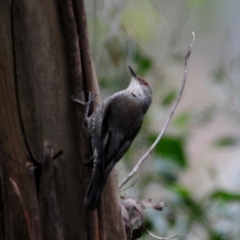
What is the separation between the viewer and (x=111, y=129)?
4.76ft

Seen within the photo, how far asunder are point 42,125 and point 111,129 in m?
0.33

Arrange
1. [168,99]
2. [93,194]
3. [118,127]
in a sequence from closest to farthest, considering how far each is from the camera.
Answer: [93,194] < [118,127] < [168,99]

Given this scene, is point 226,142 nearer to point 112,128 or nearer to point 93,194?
point 112,128

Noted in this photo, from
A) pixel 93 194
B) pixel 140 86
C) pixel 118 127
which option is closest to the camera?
pixel 93 194

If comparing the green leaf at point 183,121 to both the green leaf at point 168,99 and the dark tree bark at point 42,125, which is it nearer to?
the green leaf at point 168,99

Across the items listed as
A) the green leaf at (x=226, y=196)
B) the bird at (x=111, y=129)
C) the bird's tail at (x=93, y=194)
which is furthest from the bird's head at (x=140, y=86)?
the green leaf at (x=226, y=196)

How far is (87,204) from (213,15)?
9.24 feet

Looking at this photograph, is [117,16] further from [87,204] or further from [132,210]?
[87,204]

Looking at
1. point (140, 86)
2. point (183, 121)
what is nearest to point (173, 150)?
point (183, 121)

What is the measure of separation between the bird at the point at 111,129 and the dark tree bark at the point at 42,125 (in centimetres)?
4

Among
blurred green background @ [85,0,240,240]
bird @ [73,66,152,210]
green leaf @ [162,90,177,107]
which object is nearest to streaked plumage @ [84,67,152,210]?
bird @ [73,66,152,210]

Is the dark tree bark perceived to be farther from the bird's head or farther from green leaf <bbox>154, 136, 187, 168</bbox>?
green leaf <bbox>154, 136, 187, 168</bbox>

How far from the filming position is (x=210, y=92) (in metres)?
2.99

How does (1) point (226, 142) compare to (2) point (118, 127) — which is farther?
(1) point (226, 142)
